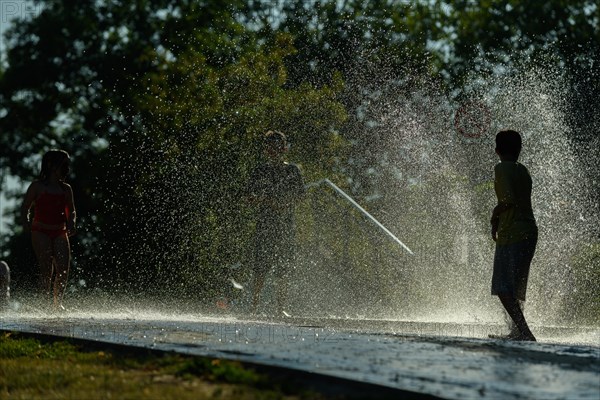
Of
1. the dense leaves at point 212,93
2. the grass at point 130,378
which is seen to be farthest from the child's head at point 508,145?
the dense leaves at point 212,93

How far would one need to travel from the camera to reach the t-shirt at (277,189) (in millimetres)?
12438

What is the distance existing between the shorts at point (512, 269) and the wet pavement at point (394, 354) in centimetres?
101

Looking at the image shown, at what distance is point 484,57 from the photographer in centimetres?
3522

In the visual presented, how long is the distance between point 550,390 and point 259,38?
2909 centimetres

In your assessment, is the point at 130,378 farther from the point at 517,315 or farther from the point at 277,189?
the point at 277,189

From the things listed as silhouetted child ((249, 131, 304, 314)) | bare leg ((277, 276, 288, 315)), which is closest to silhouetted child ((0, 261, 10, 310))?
silhouetted child ((249, 131, 304, 314))

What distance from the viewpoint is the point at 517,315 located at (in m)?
9.45

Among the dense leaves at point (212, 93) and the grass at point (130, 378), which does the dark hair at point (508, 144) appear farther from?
the dense leaves at point (212, 93)

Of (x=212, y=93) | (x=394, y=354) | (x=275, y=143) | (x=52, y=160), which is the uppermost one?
(x=212, y=93)

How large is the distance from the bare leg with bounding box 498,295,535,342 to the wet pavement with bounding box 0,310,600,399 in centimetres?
94

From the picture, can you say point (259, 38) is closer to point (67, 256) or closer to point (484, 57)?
point (484, 57)

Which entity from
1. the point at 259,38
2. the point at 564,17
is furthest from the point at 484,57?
the point at 259,38

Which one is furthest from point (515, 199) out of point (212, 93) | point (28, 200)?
point (212, 93)

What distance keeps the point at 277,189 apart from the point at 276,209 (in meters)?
0.27
